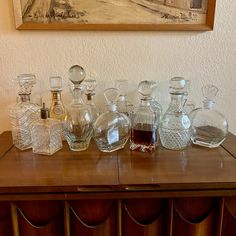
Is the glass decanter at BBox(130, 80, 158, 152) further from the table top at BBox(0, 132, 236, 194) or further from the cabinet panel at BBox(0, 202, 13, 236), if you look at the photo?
the cabinet panel at BBox(0, 202, 13, 236)

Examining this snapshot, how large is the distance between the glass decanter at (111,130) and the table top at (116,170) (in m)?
0.03

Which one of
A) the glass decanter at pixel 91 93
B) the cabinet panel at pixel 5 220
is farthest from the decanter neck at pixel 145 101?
the cabinet panel at pixel 5 220

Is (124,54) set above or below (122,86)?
above

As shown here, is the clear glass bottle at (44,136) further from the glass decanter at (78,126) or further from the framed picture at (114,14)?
the framed picture at (114,14)

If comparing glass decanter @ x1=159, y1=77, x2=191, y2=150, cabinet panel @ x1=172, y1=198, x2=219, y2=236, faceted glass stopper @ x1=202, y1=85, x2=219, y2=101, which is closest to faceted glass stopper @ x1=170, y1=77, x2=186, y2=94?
glass decanter @ x1=159, y1=77, x2=191, y2=150

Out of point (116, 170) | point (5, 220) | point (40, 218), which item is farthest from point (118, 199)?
point (5, 220)

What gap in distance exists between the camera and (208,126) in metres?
1.03

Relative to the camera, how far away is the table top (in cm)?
72

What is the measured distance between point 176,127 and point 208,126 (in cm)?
16

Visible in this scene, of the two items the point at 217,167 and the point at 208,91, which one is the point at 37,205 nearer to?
the point at 217,167

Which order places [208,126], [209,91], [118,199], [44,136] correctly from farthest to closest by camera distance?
1. [209,91]
2. [208,126]
3. [44,136]
4. [118,199]

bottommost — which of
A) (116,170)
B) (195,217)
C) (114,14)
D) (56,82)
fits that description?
(195,217)

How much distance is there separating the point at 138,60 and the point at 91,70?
0.71 ft

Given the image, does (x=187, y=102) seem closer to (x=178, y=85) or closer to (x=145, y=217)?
(x=178, y=85)
